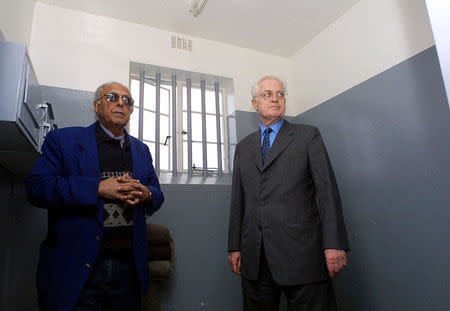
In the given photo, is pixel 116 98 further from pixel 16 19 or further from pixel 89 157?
pixel 16 19

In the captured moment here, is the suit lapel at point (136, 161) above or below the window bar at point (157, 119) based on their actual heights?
below

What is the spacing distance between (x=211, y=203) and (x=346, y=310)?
135cm

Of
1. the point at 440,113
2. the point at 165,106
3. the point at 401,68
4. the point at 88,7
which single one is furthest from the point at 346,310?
the point at 88,7

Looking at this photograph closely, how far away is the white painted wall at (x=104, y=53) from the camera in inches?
98.3

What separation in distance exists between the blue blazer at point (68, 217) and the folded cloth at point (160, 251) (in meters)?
0.76

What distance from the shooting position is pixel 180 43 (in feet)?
9.92

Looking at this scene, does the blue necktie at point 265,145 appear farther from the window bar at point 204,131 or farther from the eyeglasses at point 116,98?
the window bar at point 204,131

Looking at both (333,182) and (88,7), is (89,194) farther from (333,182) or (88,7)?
(88,7)

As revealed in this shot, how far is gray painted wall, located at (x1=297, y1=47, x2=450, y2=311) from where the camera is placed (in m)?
1.89

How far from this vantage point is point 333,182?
1562 millimetres

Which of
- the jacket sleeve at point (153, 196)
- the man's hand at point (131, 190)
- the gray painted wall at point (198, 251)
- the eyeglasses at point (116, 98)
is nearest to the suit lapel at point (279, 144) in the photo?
the jacket sleeve at point (153, 196)

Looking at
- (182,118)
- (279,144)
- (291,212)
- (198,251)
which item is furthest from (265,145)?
(182,118)

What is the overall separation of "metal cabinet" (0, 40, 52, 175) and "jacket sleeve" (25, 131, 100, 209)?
0.65 feet

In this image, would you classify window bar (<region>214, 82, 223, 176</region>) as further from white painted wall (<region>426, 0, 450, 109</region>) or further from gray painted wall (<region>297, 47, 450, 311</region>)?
white painted wall (<region>426, 0, 450, 109</region>)
